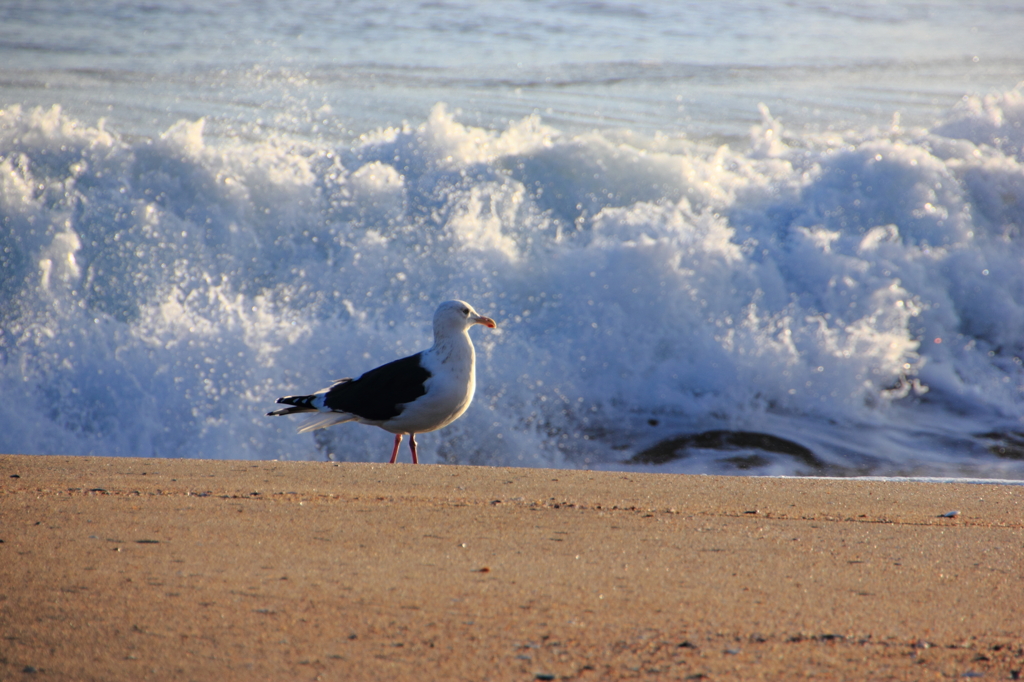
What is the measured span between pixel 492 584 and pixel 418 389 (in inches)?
104

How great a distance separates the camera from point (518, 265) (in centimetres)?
791

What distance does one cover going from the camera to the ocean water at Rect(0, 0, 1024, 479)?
20.7 feet

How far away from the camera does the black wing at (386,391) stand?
4.96 metres

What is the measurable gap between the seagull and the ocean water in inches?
44.8

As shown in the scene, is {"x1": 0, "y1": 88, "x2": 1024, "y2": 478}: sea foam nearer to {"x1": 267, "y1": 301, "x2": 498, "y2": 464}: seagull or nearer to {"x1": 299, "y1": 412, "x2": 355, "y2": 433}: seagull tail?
{"x1": 299, "y1": 412, "x2": 355, "y2": 433}: seagull tail

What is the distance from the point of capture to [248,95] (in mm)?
11367

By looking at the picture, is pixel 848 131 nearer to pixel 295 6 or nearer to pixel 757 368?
pixel 757 368

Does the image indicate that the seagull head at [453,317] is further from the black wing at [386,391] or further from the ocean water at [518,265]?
the ocean water at [518,265]

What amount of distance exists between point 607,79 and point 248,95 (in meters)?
4.94

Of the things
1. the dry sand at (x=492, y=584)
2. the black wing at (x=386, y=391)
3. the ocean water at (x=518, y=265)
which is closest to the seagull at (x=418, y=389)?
the black wing at (x=386, y=391)

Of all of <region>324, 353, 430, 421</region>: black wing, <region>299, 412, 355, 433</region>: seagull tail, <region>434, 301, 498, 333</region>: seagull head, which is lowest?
<region>299, 412, 355, 433</region>: seagull tail

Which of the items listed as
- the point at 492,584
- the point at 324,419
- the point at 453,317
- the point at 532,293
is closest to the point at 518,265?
the point at 532,293

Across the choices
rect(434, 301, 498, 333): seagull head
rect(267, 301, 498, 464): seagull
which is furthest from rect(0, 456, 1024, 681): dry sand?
rect(434, 301, 498, 333): seagull head

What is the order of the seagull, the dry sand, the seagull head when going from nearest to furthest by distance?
1. the dry sand
2. the seagull
3. the seagull head
